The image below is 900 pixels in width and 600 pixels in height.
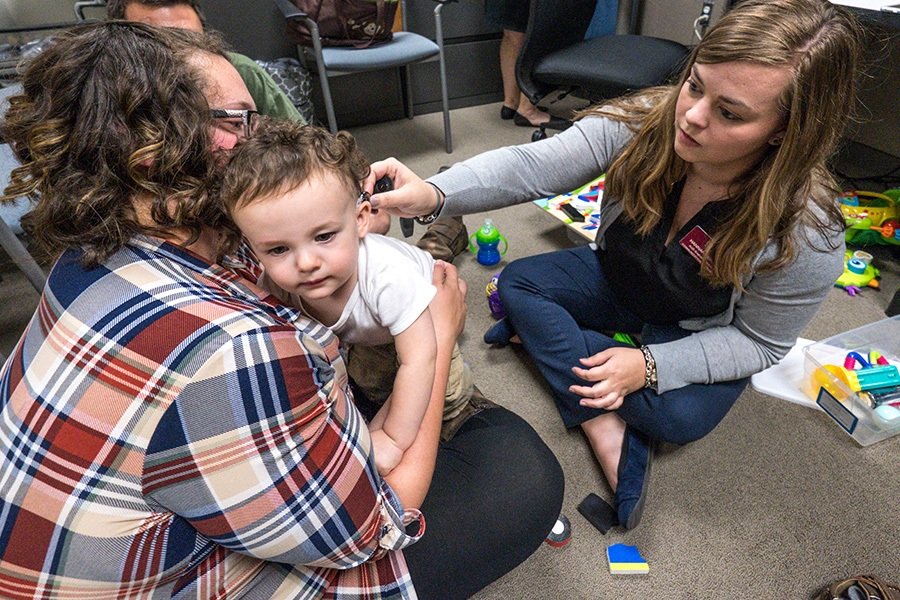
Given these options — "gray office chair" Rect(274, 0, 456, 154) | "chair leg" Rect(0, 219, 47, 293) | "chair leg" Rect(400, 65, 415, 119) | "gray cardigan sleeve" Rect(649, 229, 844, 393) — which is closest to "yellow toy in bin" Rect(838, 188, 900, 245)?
"gray cardigan sleeve" Rect(649, 229, 844, 393)

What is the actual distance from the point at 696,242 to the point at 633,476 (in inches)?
21.5

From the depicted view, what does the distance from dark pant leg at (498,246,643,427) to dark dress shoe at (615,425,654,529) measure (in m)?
0.11

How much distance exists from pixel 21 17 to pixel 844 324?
3706 millimetres

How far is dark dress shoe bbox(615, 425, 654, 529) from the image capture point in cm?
120

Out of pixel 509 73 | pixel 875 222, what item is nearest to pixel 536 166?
pixel 875 222

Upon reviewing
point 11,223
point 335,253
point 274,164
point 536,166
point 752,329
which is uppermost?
point 274,164

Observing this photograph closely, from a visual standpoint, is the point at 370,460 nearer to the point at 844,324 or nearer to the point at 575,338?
the point at 575,338

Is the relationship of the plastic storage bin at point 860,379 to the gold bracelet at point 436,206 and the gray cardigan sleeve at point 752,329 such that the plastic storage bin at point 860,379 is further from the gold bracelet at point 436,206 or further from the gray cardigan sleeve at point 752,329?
the gold bracelet at point 436,206

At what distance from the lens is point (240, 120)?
79cm

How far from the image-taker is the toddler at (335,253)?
0.74 meters

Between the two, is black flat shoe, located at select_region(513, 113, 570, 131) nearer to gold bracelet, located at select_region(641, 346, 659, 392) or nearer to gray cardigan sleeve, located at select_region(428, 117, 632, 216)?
gray cardigan sleeve, located at select_region(428, 117, 632, 216)

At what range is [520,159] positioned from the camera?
131cm

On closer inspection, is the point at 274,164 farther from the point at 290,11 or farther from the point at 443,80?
the point at 443,80

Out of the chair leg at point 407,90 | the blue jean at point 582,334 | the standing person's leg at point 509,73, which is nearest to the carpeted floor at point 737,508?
the blue jean at point 582,334
